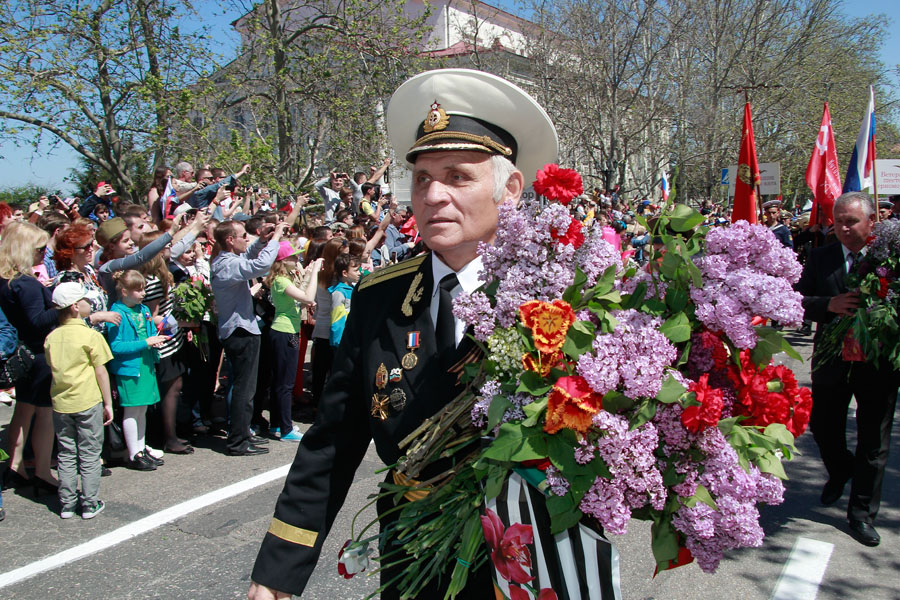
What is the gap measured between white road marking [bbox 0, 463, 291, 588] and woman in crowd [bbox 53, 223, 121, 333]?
1.55 meters

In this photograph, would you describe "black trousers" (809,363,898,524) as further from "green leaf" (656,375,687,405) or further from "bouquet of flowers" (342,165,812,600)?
"green leaf" (656,375,687,405)

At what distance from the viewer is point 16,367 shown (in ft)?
15.2

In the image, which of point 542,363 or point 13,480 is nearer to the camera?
point 542,363

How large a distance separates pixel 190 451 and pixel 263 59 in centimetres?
1669

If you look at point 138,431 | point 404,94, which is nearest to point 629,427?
point 404,94

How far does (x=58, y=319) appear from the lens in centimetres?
490

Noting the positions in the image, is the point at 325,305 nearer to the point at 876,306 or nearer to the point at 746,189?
the point at 746,189

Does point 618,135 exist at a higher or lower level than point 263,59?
lower

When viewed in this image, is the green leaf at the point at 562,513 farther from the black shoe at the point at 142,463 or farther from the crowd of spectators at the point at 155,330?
the black shoe at the point at 142,463

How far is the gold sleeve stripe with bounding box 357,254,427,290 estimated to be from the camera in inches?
84.4

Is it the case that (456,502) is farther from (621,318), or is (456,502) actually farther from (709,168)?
(709,168)

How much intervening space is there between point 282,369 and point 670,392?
5.59 m

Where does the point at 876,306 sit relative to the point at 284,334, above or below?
above

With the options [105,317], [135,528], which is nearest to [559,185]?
[135,528]
